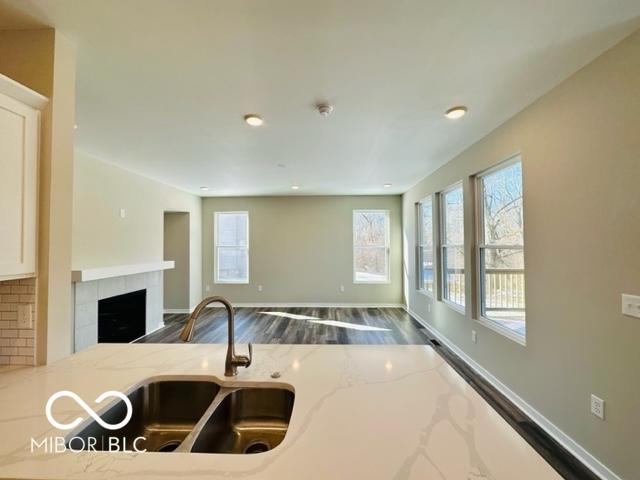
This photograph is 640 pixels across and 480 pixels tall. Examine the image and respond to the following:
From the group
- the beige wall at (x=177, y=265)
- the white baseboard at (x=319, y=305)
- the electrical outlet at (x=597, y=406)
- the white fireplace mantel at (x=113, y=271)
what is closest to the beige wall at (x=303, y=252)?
the white baseboard at (x=319, y=305)

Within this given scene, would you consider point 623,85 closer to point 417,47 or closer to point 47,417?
point 417,47

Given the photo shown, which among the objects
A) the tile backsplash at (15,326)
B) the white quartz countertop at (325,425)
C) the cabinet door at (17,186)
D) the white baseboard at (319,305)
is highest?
the cabinet door at (17,186)

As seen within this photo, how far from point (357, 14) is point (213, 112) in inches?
58.2

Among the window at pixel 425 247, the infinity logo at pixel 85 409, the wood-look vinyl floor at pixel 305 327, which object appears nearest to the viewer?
the infinity logo at pixel 85 409

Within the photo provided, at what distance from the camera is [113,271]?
362 centimetres

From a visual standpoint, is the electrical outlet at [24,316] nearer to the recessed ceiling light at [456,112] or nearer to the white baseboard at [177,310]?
the recessed ceiling light at [456,112]

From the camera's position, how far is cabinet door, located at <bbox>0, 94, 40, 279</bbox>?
3.95ft

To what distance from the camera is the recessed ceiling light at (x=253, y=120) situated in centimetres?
249

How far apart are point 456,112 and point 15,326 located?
10.3 ft

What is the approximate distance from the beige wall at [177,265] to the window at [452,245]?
16.1ft

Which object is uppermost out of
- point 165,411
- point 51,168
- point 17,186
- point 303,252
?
point 51,168

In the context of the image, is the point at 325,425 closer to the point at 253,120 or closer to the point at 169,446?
the point at 169,446

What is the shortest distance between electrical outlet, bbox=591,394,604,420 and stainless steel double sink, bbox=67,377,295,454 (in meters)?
1.89

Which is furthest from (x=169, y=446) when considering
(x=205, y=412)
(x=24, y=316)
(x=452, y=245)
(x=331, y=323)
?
(x=331, y=323)
